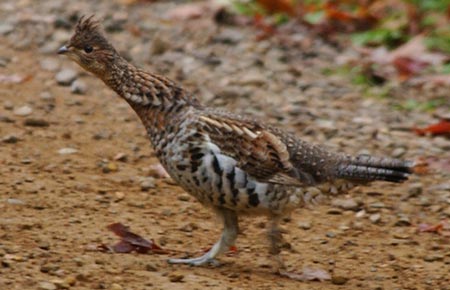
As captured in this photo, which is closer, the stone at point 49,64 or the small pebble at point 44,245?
the small pebble at point 44,245

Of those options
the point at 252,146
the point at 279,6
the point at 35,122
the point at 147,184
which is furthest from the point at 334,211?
the point at 279,6

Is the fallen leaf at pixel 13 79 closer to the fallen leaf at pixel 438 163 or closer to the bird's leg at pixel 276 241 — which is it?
the fallen leaf at pixel 438 163

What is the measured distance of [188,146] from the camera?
515 cm

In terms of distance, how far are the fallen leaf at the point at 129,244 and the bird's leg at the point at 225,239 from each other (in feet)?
0.74

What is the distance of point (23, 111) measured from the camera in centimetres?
764

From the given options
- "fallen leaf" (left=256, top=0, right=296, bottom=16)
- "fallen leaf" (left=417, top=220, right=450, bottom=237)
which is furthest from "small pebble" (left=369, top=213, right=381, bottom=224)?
"fallen leaf" (left=256, top=0, right=296, bottom=16)

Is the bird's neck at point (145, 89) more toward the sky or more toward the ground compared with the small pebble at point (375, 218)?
more toward the sky

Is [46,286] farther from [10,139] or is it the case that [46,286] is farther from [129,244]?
[10,139]

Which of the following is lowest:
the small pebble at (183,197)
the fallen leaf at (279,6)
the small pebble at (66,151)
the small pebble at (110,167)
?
the small pebble at (183,197)

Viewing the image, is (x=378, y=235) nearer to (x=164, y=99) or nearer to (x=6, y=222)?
(x=164, y=99)

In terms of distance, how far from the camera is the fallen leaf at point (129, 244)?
17.8 ft

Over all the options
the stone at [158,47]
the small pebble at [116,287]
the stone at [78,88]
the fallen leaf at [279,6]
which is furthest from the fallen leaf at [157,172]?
the fallen leaf at [279,6]

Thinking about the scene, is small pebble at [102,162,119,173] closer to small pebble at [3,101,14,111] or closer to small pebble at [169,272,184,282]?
small pebble at [3,101,14,111]

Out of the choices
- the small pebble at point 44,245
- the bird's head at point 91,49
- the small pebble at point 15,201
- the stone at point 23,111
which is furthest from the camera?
the stone at point 23,111
